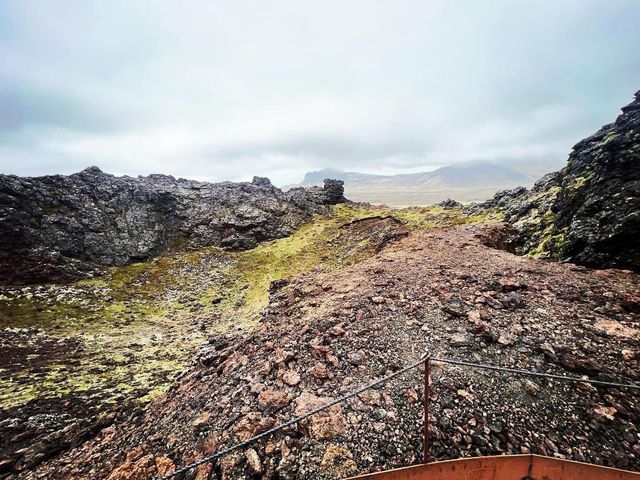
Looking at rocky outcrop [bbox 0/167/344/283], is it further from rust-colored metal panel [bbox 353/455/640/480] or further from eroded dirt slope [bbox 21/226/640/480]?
rust-colored metal panel [bbox 353/455/640/480]

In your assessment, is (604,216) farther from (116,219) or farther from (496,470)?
(116,219)

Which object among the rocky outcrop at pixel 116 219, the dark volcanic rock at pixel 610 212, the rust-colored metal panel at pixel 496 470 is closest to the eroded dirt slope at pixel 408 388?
the rust-colored metal panel at pixel 496 470

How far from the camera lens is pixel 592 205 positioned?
16766 millimetres

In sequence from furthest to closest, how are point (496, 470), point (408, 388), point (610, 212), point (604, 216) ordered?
point (604, 216), point (610, 212), point (408, 388), point (496, 470)

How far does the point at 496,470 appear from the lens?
19.0ft

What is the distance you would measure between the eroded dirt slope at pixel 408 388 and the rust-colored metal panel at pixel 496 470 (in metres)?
0.79

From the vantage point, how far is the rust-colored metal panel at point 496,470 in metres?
5.57

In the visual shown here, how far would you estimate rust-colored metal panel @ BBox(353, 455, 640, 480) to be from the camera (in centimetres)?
557

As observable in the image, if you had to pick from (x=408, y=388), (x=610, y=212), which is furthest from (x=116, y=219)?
(x=610, y=212)

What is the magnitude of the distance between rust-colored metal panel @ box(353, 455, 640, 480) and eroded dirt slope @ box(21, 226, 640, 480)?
0.79 meters

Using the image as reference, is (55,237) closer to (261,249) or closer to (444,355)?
(261,249)

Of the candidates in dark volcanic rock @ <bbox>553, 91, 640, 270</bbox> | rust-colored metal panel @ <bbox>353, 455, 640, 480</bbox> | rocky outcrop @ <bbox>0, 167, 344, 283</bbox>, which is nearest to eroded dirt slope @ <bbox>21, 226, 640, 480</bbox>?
rust-colored metal panel @ <bbox>353, 455, 640, 480</bbox>

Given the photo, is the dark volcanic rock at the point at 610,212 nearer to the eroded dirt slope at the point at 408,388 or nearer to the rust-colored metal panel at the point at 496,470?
the eroded dirt slope at the point at 408,388

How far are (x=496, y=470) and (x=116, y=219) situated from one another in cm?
4468
